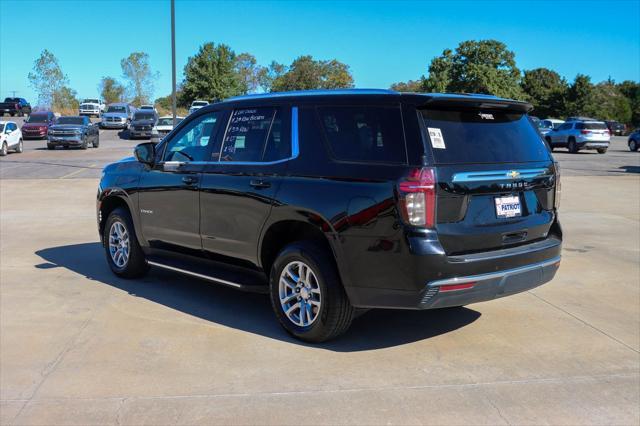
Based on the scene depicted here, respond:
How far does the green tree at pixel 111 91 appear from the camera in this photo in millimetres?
96688

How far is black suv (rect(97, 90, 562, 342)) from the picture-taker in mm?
4270

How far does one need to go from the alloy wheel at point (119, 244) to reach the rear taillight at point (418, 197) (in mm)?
3690

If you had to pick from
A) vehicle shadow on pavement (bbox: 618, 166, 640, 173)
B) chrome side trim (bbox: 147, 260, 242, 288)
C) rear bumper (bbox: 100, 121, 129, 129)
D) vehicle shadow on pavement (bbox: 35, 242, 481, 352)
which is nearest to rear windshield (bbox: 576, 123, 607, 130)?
vehicle shadow on pavement (bbox: 618, 166, 640, 173)

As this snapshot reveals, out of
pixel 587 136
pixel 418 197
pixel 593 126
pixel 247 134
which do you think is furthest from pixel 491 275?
pixel 593 126

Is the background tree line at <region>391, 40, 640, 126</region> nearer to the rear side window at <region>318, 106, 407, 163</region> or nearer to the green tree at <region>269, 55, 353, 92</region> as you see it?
the green tree at <region>269, 55, 353, 92</region>

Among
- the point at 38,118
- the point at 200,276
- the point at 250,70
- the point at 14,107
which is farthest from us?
the point at 250,70

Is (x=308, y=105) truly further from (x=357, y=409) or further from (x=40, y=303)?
(x=40, y=303)

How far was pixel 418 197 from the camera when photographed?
13.7 feet

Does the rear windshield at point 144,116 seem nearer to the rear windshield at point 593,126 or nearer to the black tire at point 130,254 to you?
the rear windshield at point 593,126

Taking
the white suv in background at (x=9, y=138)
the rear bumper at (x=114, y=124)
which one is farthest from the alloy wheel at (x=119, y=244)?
the rear bumper at (x=114, y=124)

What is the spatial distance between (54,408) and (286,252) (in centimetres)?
194

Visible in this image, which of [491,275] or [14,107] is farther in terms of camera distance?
[14,107]

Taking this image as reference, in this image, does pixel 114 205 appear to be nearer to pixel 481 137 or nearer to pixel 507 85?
pixel 481 137

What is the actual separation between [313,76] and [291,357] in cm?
8474
